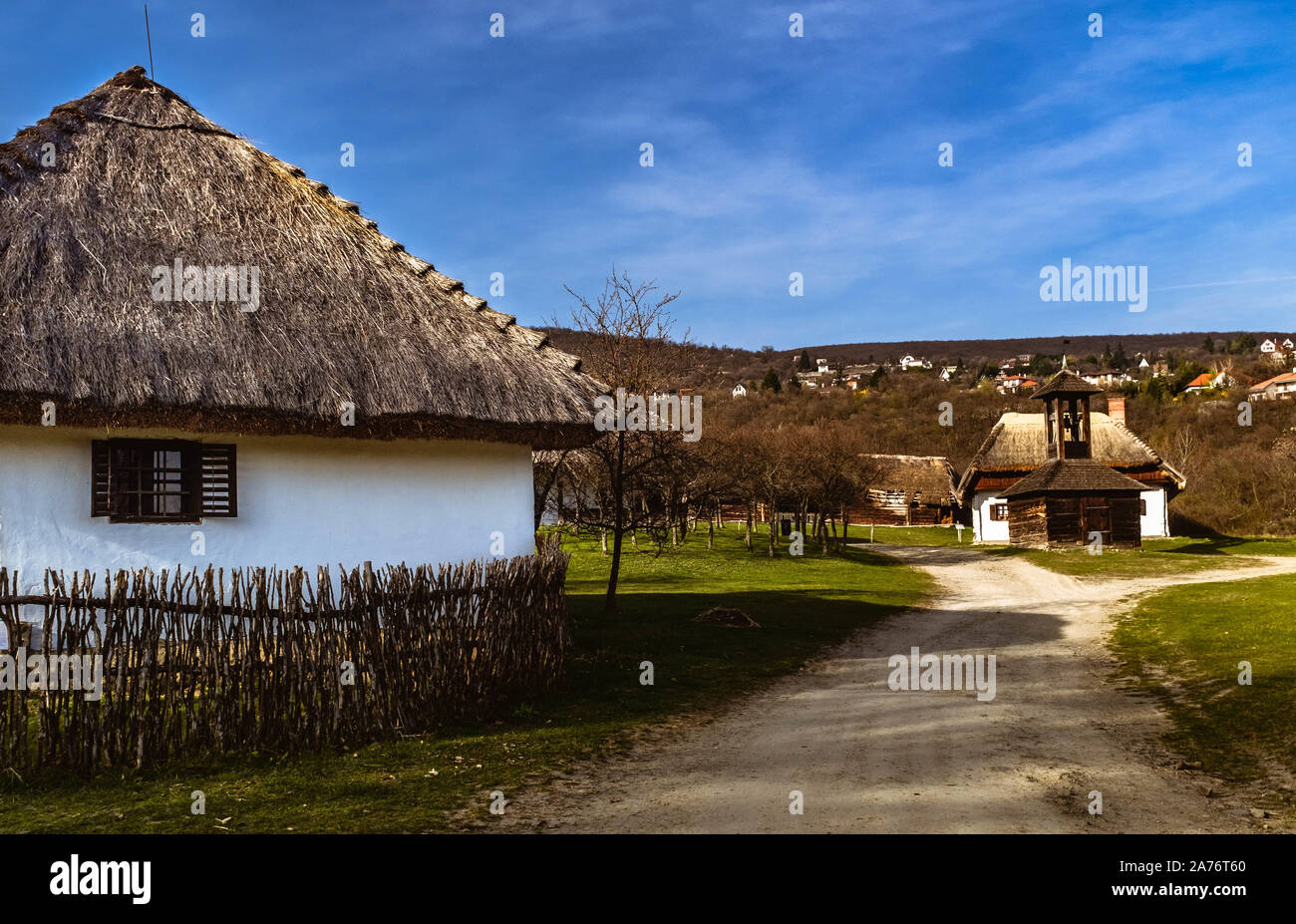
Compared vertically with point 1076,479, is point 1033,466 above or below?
above

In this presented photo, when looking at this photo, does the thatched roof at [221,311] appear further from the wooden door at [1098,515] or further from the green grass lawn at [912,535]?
the green grass lawn at [912,535]

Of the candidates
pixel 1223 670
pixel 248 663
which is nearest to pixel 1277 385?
pixel 1223 670

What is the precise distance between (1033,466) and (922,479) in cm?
1195

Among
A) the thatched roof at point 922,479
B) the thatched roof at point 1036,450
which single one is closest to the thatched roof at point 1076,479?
the thatched roof at point 1036,450

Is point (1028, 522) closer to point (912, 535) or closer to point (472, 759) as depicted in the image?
point (912, 535)

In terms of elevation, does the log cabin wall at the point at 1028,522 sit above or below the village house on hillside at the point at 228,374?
below

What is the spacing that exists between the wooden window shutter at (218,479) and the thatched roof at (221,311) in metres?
0.74

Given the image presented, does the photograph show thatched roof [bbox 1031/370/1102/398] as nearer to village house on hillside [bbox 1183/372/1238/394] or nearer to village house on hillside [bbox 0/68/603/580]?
village house on hillside [bbox 0/68/603/580]

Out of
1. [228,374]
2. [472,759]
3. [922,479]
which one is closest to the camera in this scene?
[472,759]

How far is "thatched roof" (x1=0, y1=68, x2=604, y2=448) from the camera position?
8891 mm

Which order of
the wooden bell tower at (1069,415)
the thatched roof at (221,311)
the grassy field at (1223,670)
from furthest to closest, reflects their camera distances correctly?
the wooden bell tower at (1069,415) < the thatched roof at (221,311) < the grassy field at (1223,670)

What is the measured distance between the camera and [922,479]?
55406 millimetres

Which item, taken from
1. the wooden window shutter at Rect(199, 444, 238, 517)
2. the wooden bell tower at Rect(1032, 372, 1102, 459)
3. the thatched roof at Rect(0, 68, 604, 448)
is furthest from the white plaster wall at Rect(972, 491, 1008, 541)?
the wooden window shutter at Rect(199, 444, 238, 517)

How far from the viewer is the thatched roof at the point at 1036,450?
4325 centimetres
